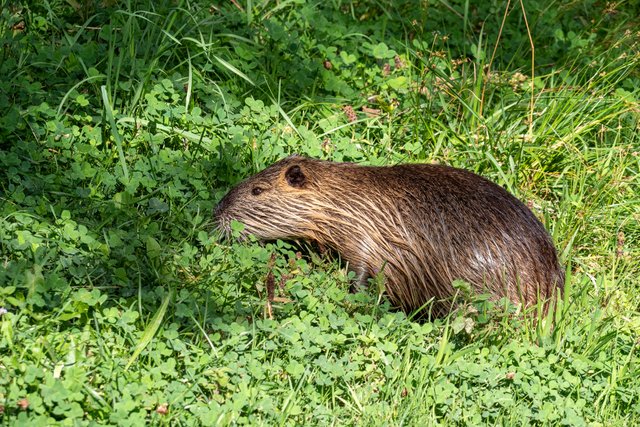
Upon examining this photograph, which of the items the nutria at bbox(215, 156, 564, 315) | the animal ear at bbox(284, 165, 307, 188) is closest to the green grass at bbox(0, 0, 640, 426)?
the nutria at bbox(215, 156, 564, 315)

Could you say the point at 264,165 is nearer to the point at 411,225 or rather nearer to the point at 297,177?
the point at 297,177

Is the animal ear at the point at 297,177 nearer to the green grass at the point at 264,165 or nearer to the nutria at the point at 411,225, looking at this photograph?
the nutria at the point at 411,225

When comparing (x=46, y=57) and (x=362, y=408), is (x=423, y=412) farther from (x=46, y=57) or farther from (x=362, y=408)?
(x=46, y=57)

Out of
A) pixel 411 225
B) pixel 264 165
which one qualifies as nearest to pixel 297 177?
pixel 264 165

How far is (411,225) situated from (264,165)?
0.95m

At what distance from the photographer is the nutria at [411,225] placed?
4.32 m

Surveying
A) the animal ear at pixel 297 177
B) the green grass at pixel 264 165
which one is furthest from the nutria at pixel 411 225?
the green grass at pixel 264 165

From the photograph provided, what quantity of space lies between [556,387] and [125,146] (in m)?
2.31

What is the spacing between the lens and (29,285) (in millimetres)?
3639

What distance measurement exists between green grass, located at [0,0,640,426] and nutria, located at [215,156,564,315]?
119 mm

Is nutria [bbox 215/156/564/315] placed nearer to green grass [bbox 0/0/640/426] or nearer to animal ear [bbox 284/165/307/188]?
animal ear [bbox 284/165/307/188]

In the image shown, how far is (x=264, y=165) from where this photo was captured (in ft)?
16.4

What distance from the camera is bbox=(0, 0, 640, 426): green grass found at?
357 cm

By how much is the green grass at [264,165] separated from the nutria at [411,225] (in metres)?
0.12
